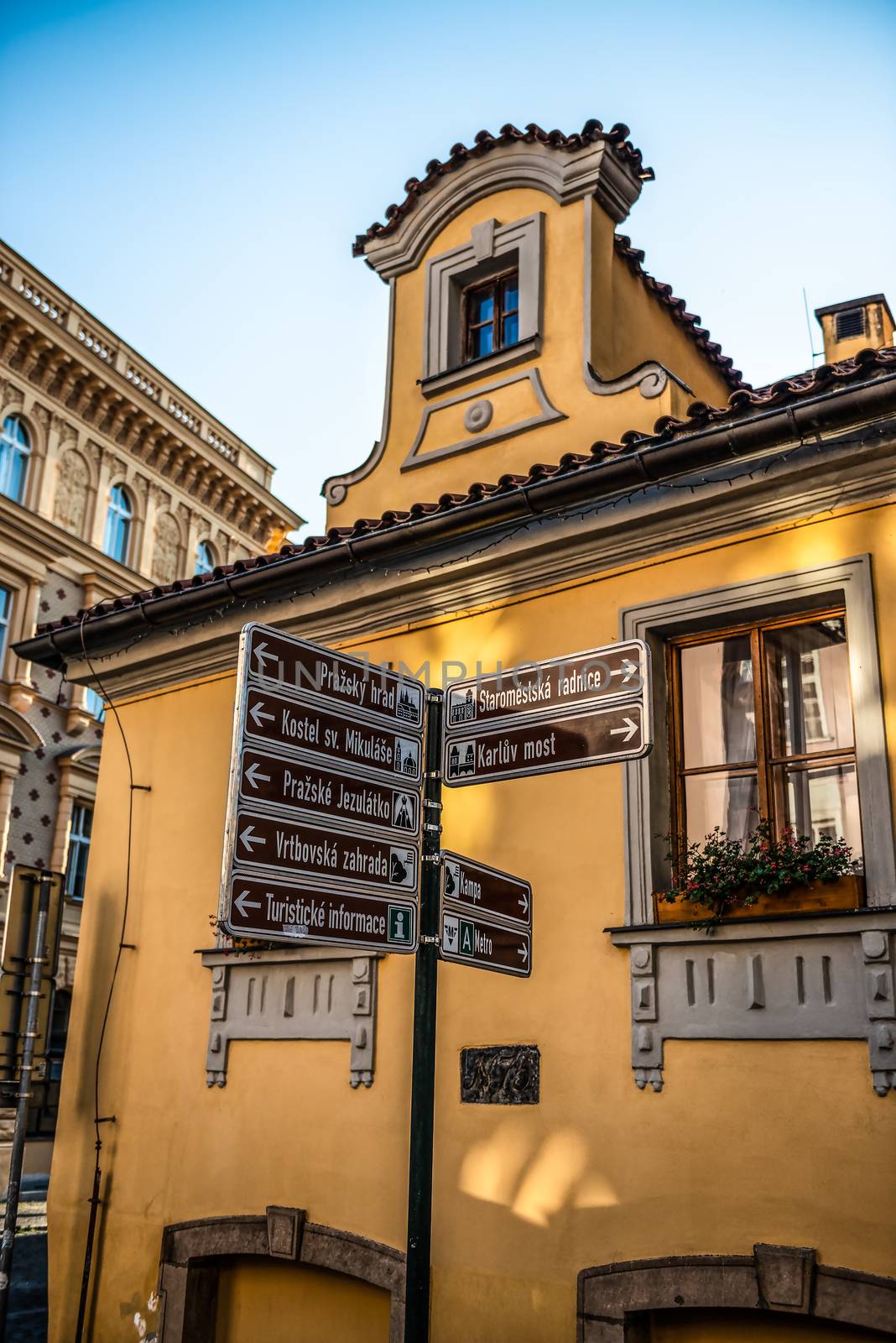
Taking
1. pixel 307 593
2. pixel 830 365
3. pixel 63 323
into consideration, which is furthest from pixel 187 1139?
pixel 63 323

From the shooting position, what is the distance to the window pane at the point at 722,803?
701cm

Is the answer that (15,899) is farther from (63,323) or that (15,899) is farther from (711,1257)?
(63,323)

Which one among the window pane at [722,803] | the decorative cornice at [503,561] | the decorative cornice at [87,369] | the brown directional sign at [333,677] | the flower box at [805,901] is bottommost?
the flower box at [805,901]

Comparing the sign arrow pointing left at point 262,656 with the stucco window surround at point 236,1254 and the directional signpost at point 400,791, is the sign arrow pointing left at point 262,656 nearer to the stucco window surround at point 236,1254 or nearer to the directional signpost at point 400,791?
the directional signpost at point 400,791

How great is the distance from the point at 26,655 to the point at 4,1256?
499cm

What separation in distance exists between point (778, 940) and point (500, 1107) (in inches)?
80.1

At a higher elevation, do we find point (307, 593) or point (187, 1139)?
point (307, 593)

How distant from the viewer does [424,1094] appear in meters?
4.02

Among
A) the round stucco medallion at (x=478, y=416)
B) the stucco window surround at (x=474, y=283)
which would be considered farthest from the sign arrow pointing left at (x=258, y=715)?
the stucco window surround at (x=474, y=283)

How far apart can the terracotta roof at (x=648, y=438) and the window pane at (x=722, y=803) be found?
6.46ft

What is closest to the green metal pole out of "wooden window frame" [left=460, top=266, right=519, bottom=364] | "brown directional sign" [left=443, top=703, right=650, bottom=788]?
"brown directional sign" [left=443, top=703, right=650, bottom=788]

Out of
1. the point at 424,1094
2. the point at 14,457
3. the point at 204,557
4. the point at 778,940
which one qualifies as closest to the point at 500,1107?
the point at 778,940

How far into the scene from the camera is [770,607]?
713 centimetres

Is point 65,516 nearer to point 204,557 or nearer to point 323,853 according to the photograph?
point 204,557
